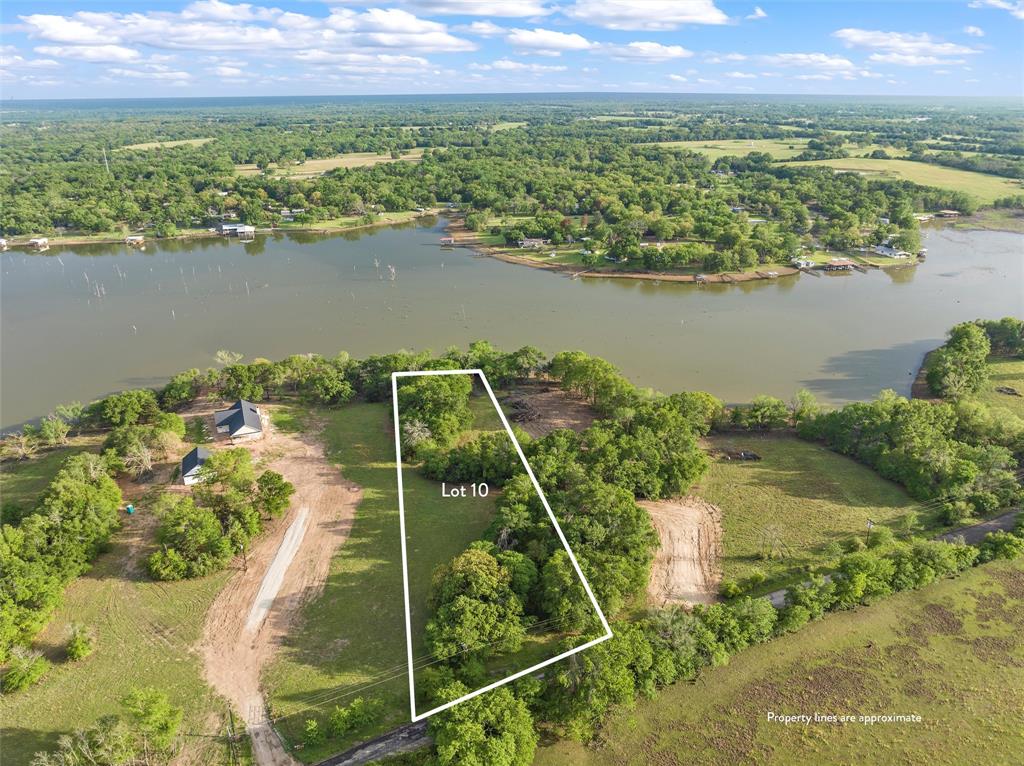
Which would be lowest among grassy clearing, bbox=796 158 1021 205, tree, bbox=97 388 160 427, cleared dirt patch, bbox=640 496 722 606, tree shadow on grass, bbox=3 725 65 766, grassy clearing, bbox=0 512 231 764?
tree shadow on grass, bbox=3 725 65 766

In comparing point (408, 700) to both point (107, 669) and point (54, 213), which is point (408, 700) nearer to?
point (107, 669)

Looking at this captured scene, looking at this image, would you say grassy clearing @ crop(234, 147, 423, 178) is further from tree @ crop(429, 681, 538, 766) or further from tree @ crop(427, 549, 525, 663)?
tree @ crop(429, 681, 538, 766)

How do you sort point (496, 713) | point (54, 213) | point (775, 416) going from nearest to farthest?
point (496, 713) → point (775, 416) → point (54, 213)

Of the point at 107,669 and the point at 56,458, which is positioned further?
the point at 56,458

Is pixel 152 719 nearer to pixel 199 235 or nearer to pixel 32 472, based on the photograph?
pixel 32 472

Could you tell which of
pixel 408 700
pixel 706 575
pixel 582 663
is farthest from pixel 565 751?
pixel 706 575

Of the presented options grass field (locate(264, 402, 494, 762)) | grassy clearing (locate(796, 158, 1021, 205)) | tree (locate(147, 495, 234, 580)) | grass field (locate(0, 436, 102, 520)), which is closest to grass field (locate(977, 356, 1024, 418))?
grass field (locate(264, 402, 494, 762))

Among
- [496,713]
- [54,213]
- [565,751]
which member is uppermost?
[54,213]
